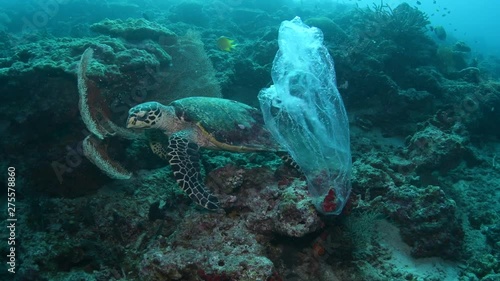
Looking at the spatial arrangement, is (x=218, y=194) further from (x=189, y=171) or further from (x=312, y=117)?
(x=312, y=117)

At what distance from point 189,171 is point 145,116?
1.17 m

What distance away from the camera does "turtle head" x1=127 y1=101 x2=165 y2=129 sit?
4211 mm

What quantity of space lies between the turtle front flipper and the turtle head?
40 centimetres

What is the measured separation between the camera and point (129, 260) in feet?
11.5

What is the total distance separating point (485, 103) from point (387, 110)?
2.38 m

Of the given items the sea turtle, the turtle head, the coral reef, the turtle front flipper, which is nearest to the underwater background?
the coral reef

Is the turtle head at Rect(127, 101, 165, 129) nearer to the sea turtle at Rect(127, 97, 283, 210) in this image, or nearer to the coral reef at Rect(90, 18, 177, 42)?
the sea turtle at Rect(127, 97, 283, 210)

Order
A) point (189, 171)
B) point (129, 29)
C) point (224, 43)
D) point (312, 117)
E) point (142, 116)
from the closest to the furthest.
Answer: point (312, 117), point (189, 171), point (142, 116), point (129, 29), point (224, 43)

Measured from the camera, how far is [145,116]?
13.9 feet

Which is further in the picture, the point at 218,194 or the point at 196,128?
the point at 196,128

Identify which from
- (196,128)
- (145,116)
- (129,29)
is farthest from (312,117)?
(129,29)

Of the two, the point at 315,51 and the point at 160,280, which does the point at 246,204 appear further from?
the point at 315,51

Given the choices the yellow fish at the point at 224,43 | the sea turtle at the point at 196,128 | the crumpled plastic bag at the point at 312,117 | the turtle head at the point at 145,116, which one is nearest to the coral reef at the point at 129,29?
the yellow fish at the point at 224,43

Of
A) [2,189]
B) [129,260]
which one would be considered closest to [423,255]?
[129,260]
